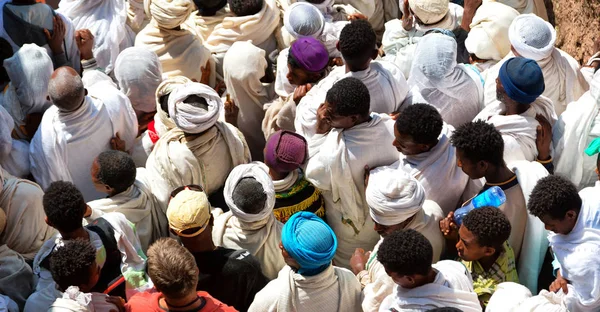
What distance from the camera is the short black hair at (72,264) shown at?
4.44 metres

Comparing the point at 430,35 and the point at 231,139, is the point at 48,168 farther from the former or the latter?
the point at 430,35

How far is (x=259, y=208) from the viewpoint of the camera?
5250 millimetres

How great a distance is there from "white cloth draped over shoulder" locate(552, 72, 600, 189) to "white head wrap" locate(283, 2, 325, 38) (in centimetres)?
209

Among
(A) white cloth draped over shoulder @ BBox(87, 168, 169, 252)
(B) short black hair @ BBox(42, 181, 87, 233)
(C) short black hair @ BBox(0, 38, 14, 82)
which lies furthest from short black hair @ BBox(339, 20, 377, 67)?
(C) short black hair @ BBox(0, 38, 14, 82)

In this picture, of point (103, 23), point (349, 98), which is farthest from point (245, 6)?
Answer: point (349, 98)

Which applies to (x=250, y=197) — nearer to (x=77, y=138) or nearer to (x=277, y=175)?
(x=277, y=175)

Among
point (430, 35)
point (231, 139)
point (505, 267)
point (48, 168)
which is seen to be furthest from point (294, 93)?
point (505, 267)

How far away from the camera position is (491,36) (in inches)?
271

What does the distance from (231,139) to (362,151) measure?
41.0 inches

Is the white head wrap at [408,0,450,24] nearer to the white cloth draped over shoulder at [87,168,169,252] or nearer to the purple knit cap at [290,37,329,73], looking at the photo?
the purple knit cap at [290,37,329,73]

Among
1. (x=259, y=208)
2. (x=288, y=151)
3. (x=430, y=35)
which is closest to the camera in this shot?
(x=259, y=208)

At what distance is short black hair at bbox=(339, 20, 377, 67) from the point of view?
5.91 m

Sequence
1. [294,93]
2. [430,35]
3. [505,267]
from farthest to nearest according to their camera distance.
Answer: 1. [294,93]
2. [430,35]
3. [505,267]

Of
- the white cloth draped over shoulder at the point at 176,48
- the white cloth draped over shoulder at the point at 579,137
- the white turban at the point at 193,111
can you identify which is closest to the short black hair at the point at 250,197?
the white turban at the point at 193,111
